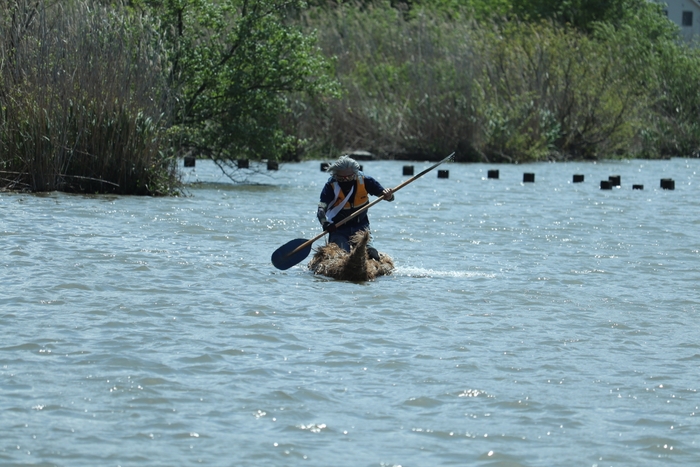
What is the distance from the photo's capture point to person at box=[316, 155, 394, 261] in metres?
13.6

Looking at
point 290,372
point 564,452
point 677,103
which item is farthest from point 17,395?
point 677,103

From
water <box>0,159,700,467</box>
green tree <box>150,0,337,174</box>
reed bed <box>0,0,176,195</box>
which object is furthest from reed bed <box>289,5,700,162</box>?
water <box>0,159,700,467</box>

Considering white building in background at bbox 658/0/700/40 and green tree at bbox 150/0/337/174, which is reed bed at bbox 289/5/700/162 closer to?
green tree at bbox 150/0/337/174

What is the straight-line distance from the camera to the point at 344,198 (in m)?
13.7

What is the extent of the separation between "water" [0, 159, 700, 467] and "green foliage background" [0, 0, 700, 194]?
218 cm

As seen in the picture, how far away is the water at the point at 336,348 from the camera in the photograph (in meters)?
7.23

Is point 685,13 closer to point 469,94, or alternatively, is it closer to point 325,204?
point 469,94

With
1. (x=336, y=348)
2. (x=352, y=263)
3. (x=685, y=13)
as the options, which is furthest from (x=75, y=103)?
(x=685, y=13)

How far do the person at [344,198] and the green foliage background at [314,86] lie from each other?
728 centimetres

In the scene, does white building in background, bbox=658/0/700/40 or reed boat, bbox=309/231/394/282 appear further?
white building in background, bbox=658/0/700/40

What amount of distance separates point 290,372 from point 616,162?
33350 mm

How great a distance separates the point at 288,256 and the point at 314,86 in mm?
11451

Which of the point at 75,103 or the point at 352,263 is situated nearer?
the point at 352,263

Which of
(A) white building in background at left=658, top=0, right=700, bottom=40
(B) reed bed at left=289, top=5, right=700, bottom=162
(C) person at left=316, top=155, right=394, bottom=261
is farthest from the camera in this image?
(A) white building in background at left=658, top=0, right=700, bottom=40
